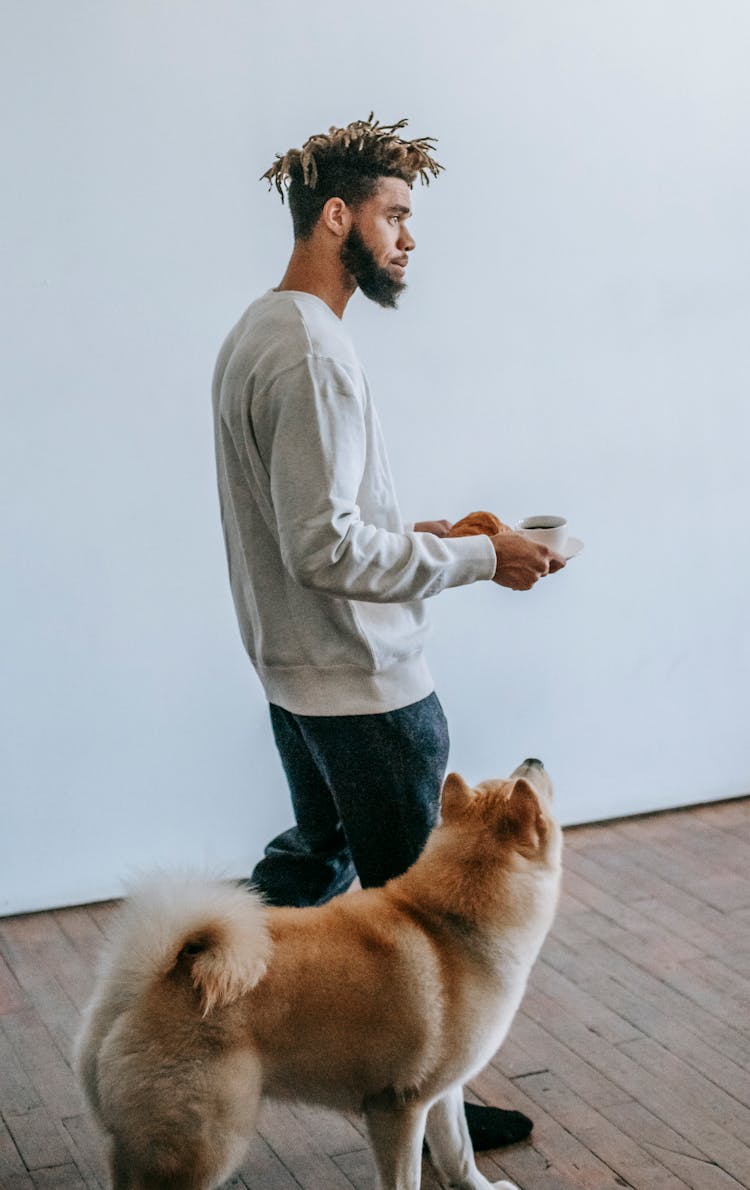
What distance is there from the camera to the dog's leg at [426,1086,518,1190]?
209 cm

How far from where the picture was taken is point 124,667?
10.5 ft

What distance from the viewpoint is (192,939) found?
179 centimetres

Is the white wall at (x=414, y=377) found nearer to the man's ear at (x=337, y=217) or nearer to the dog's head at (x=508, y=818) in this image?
the man's ear at (x=337, y=217)

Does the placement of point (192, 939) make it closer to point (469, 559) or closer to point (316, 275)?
point (469, 559)

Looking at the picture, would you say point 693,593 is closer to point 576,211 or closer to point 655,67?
point 576,211

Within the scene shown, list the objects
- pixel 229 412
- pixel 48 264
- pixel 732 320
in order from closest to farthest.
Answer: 1. pixel 229 412
2. pixel 48 264
3. pixel 732 320

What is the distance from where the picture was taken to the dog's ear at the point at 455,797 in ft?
6.39

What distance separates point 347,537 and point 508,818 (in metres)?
0.44

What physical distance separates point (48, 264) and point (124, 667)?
2.94ft

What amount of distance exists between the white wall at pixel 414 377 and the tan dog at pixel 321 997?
54.6 inches

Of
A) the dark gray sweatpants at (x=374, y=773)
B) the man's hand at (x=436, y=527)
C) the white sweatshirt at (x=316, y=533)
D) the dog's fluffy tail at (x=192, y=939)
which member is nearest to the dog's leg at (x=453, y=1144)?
the dark gray sweatpants at (x=374, y=773)

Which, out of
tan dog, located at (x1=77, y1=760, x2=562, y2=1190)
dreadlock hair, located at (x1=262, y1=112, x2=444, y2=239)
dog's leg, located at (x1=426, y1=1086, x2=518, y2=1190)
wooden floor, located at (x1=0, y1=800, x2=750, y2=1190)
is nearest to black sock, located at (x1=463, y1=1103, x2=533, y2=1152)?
Answer: wooden floor, located at (x1=0, y1=800, x2=750, y2=1190)

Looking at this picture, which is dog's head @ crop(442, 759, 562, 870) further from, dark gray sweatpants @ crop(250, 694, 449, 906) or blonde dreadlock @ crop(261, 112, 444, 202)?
blonde dreadlock @ crop(261, 112, 444, 202)

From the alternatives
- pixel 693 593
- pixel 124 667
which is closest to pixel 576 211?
pixel 693 593
